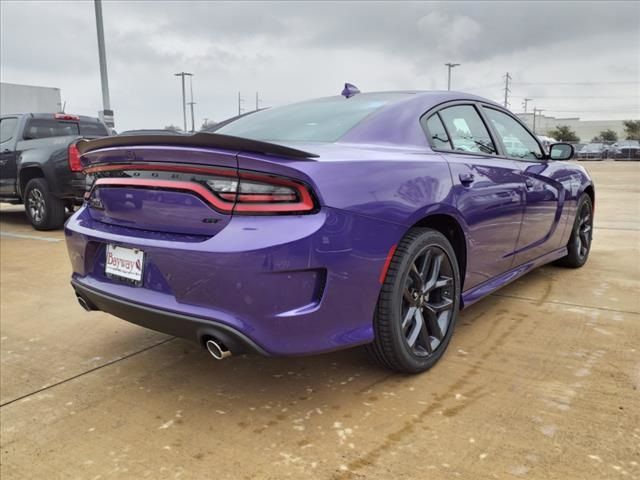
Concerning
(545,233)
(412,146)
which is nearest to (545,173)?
(545,233)

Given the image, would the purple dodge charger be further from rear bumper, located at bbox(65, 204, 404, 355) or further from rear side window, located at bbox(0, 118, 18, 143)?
rear side window, located at bbox(0, 118, 18, 143)

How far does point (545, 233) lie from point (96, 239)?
303 centimetres

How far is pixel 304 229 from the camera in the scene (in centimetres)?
204

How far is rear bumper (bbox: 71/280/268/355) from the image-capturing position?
2.09 meters

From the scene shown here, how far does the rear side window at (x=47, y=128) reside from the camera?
331 inches

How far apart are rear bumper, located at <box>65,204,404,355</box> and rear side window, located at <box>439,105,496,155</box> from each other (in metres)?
1.01

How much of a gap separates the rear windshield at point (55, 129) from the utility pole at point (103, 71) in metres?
6.95

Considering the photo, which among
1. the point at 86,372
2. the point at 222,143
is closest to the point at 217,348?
the point at 222,143

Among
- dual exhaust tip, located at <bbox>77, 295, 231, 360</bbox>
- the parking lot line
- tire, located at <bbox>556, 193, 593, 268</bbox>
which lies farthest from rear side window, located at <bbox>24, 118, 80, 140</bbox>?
dual exhaust tip, located at <bbox>77, 295, 231, 360</bbox>

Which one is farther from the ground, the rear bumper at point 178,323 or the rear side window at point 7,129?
the rear side window at point 7,129

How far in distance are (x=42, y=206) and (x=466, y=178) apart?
6708mm

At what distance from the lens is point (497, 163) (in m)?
3.31

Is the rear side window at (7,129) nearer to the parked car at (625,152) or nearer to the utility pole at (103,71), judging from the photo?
the utility pole at (103,71)

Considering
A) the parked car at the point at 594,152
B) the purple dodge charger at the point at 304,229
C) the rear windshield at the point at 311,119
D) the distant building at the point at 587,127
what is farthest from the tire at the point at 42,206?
the distant building at the point at 587,127
